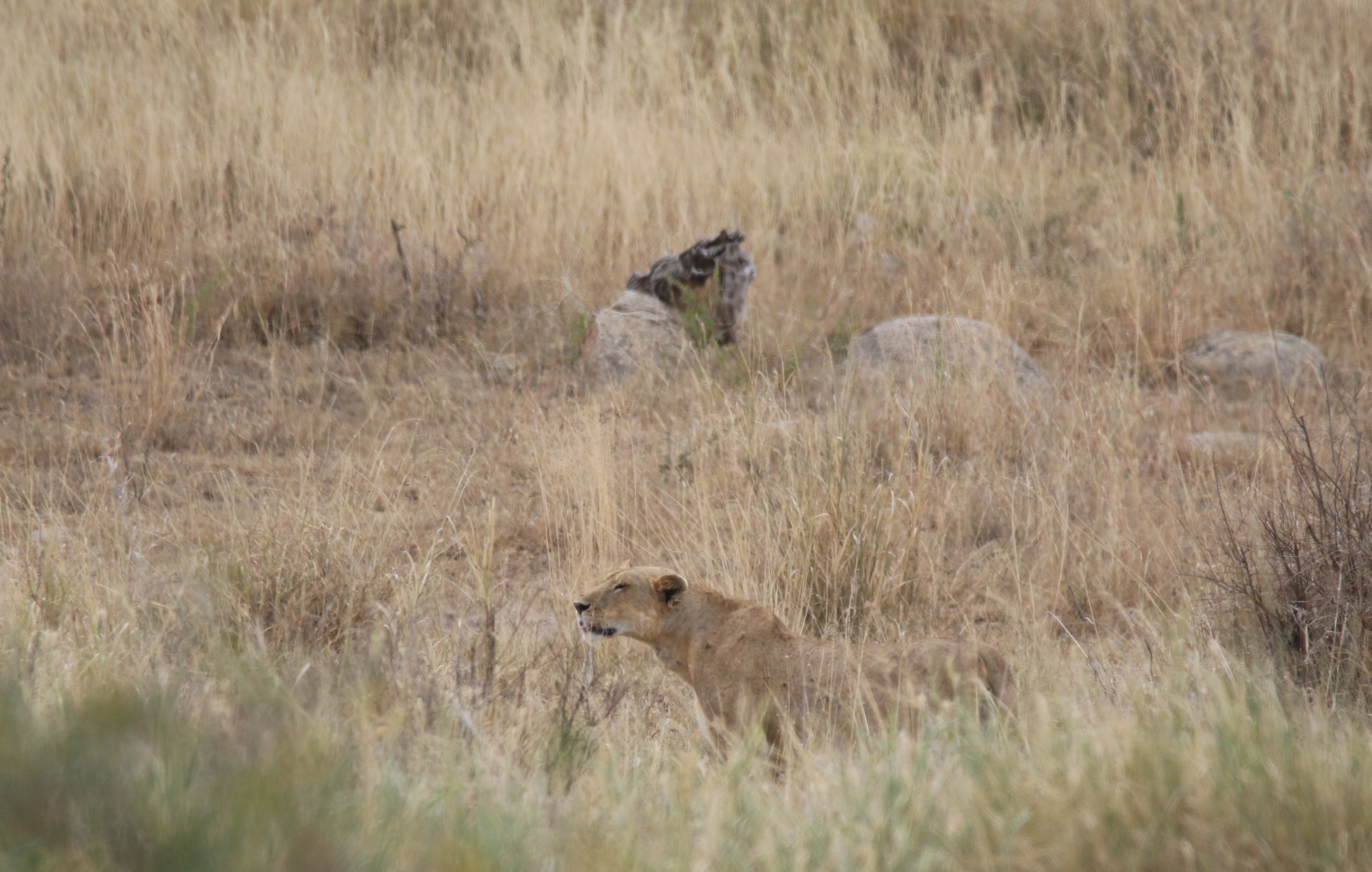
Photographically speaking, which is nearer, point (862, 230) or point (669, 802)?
point (669, 802)

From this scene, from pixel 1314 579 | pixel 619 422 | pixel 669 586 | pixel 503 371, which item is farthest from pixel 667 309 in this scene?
pixel 1314 579

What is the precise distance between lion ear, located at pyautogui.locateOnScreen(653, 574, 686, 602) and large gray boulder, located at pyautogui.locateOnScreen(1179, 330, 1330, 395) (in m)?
4.86

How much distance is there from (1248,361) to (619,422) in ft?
13.1

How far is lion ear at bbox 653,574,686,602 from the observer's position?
440 centimetres

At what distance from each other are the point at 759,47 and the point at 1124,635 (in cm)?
883

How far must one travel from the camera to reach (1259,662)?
4285 mm

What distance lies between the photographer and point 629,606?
4438mm

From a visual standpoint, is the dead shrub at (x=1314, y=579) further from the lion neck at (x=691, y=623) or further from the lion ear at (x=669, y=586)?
the lion ear at (x=669, y=586)

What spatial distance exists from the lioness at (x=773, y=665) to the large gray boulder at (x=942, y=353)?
2.60 metres

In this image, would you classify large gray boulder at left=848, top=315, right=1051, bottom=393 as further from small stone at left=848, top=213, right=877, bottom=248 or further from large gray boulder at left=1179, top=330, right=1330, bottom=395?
small stone at left=848, top=213, right=877, bottom=248

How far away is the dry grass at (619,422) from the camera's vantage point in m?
2.72

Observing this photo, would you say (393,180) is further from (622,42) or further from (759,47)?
(759,47)

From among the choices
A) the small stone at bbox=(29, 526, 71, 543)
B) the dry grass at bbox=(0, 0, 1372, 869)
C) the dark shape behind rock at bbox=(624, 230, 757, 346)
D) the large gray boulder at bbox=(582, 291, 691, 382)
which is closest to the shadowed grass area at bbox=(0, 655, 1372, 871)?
the dry grass at bbox=(0, 0, 1372, 869)

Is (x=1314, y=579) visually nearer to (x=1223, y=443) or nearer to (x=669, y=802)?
(x=669, y=802)
